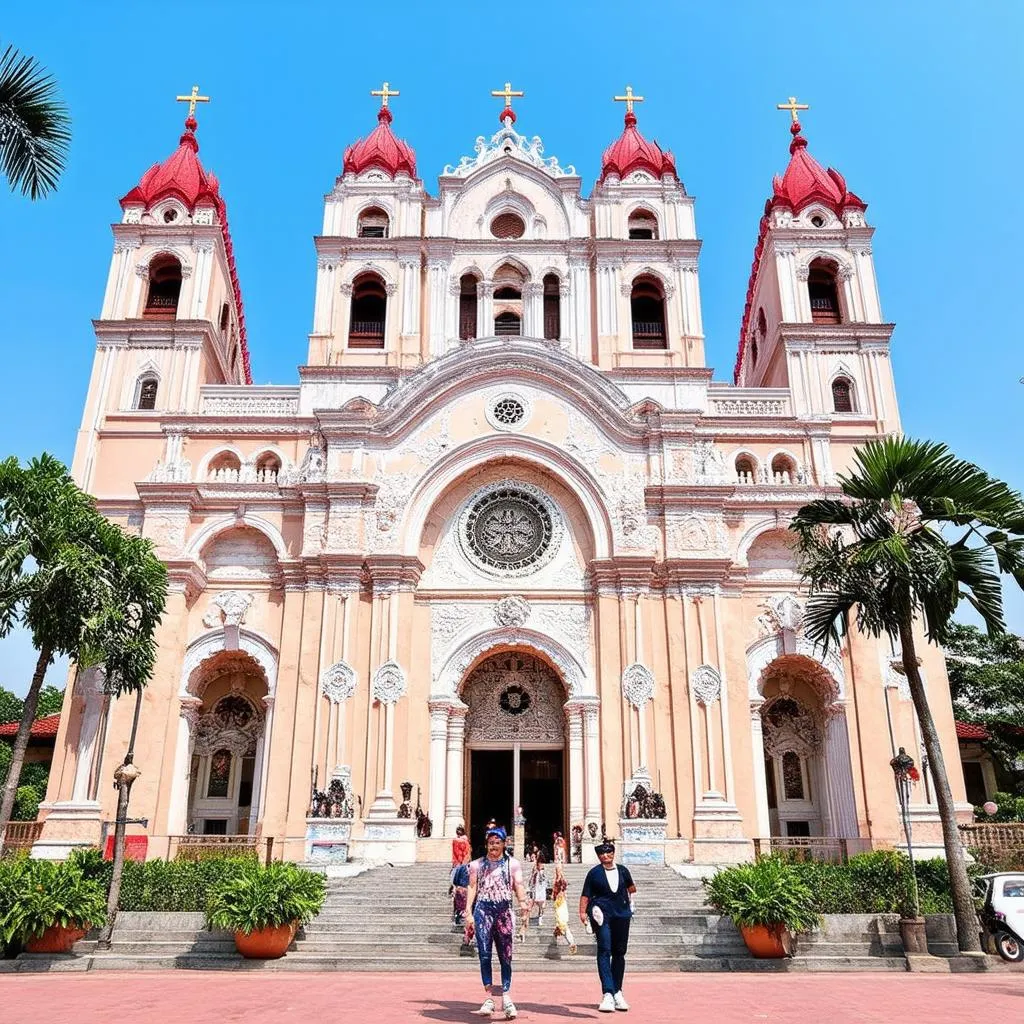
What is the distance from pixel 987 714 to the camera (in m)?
37.2

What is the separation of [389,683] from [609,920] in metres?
15.7

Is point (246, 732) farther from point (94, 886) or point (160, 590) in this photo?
point (94, 886)

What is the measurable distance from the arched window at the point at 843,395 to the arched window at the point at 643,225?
8329 mm

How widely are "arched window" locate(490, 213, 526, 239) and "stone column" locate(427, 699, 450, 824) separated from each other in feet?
56.1

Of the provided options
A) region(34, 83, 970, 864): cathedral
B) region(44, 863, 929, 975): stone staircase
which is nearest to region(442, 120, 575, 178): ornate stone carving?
region(34, 83, 970, 864): cathedral

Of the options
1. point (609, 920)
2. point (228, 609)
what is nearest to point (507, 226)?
point (228, 609)

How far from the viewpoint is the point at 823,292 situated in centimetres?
3334

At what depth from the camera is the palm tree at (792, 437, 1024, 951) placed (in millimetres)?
16719

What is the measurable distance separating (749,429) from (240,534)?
15775mm

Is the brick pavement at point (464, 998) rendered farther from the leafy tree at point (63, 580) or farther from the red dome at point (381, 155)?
the red dome at point (381, 155)

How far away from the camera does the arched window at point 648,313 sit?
32.1 m

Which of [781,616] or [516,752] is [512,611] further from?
[781,616]

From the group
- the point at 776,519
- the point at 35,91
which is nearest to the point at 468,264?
the point at 776,519

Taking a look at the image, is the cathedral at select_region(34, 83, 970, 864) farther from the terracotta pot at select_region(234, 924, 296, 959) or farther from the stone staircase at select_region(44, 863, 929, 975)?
the terracotta pot at select_region(234, 924, 296, 959)
